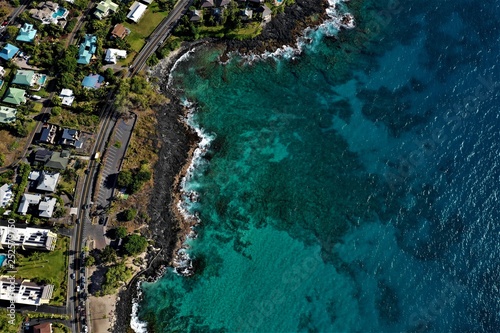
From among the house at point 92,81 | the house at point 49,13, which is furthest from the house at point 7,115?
the house at point 49,13

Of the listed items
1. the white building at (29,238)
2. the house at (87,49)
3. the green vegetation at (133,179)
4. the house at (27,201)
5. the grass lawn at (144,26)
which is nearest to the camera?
the white building at (29,238)

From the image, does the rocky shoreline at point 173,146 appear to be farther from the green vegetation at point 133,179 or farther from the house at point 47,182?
the house at point 47,182

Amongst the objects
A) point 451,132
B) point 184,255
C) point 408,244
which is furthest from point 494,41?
point 184,255

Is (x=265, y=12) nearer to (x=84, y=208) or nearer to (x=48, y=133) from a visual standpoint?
(x=48, y=133)

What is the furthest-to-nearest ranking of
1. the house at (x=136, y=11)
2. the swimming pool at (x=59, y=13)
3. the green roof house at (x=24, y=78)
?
the house at (x=136, y=11)
the swimming pool at (x=59, y=13)
the green roof house at (x=24, y=78)

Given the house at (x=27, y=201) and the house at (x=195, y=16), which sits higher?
the house at (x=195, y=16)

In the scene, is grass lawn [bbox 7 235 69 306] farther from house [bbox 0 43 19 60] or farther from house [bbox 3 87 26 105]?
house [bbox 0 43 19 60]

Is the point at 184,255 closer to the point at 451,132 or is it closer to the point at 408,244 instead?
the point at 408,244

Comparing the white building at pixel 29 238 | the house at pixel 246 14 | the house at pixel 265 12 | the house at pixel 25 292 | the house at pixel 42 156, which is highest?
the house at pixel 265 12
